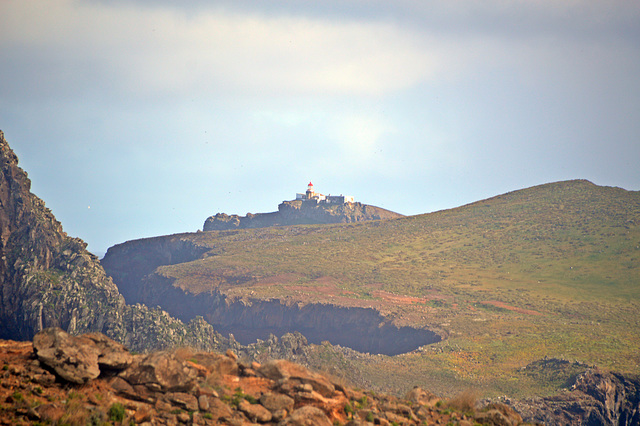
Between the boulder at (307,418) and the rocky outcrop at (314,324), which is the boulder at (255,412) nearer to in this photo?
the boulder at (307,418)

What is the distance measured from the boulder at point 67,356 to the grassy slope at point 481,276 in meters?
48.0

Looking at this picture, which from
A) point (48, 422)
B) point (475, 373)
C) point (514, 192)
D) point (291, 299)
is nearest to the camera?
point (48, 422)

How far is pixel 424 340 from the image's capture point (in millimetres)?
94188

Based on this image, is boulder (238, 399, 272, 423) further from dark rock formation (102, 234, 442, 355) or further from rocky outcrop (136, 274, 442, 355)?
rocky outcrop (136, 274, 442, 355)

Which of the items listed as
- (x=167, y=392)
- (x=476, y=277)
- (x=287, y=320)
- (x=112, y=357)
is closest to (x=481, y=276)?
(x=476, y=277)

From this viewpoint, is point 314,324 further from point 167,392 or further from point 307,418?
point 167,392

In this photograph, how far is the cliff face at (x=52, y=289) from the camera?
86000 millimetres

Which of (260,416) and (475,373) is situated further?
(475,373)

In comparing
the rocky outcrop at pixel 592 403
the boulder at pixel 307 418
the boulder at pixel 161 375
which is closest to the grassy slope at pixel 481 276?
the rocky outcrop at pixel 592 403

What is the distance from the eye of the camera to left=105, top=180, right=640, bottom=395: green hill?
7506 centimetres

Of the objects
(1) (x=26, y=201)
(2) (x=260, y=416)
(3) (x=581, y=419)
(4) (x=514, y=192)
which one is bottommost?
(3) (x=581, y=419)

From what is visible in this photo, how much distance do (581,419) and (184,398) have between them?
50717 millimetres

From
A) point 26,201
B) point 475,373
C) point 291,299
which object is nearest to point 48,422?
point 475,373

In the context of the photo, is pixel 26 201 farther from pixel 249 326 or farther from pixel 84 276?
pixel 249 326
